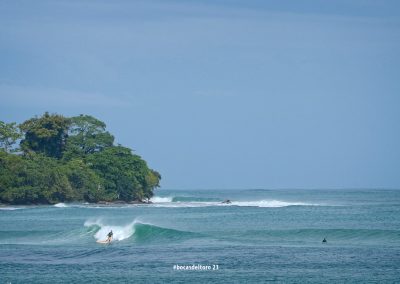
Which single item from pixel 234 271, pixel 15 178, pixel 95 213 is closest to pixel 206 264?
pixel 234 271

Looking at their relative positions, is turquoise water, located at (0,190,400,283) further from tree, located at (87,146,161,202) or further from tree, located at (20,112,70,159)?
tree, located at (20,112,70,159)

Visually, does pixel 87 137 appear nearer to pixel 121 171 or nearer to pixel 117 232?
pixel 121 171

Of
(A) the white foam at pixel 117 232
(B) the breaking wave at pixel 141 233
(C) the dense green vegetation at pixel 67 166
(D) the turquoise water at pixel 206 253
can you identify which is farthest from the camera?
(C) the dense green vegetation at pixel 67 166

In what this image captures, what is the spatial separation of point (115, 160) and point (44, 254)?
6064 cm

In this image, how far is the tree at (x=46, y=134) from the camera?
9775 cm

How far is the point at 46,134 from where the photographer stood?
9812 cm

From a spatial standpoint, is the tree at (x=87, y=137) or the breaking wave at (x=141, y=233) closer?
the breaking wave at (x=141, y=233)

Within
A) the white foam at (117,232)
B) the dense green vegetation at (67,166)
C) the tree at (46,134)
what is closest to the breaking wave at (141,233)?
the white foam at (117,232)

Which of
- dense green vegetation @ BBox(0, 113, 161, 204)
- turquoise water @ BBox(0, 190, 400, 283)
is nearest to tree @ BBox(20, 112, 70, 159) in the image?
dense green vegetation @ BBox(0, 113, 161, 204)

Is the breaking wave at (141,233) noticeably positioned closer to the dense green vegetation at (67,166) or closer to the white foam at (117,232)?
the white foam at (117,232)

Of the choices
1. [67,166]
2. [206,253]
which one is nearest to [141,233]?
[206,253]

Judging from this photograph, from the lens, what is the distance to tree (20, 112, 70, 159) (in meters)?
97.8

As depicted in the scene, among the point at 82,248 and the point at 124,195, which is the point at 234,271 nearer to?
the point at 82,248

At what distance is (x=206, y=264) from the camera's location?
3109 cm
